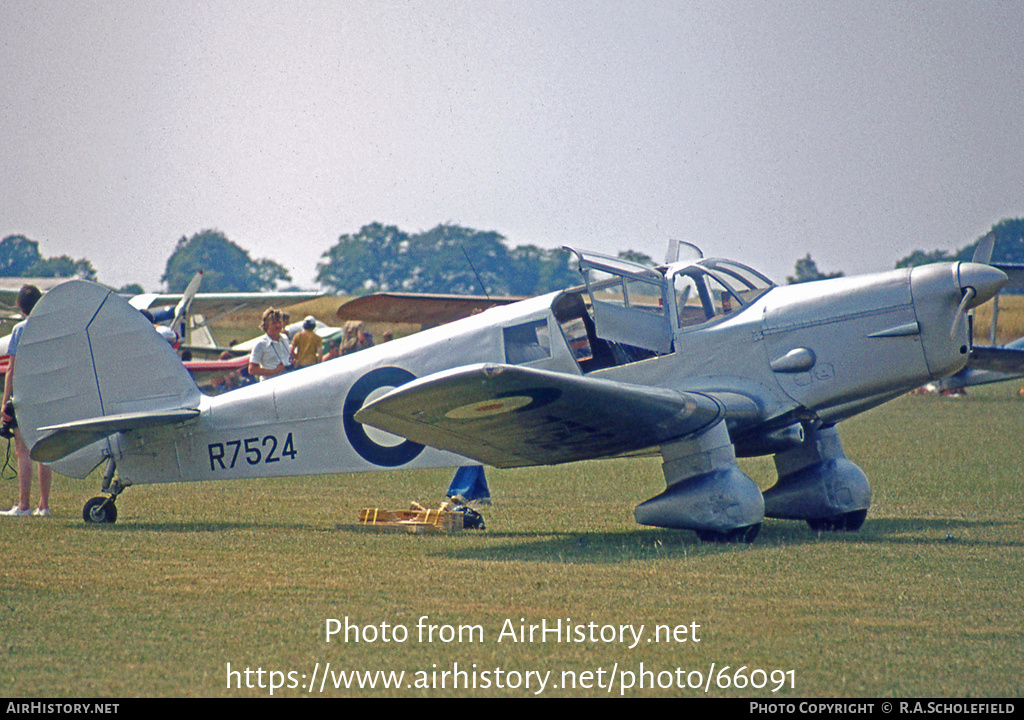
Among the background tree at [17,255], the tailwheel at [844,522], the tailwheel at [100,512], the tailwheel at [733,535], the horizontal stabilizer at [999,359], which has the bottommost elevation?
the tailwheel at [844,522]

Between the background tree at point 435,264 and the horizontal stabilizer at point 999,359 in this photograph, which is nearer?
the horizontal stabilizer at point 999,359

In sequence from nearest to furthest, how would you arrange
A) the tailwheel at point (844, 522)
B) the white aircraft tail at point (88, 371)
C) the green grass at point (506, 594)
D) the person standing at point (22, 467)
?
the green grass at point (506, 594) → the tailwheel at point (844, 522) → the white aircraft tail at point (88, 371) → the person standing at point (22, 467)

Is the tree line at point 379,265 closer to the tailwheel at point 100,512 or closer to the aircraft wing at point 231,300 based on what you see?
the aircraft wing at point 231,300

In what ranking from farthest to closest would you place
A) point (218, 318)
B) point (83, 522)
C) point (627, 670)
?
point (218, 318) < point (83, 522) < point (627, 670)

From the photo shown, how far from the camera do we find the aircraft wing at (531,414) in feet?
20.6

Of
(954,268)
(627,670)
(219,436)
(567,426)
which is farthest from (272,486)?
(627,670)

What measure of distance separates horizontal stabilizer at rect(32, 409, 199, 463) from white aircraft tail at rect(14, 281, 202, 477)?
21cm

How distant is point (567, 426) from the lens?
716 centimetres

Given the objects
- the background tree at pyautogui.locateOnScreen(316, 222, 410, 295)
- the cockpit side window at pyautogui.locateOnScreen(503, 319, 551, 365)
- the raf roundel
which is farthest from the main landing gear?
the background tree at pyautogui.locateOnScreen(316, 222, 410, 295)

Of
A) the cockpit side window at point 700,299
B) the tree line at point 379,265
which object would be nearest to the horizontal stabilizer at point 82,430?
the cockpit side window at point 700,299

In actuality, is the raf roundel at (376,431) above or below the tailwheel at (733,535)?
above

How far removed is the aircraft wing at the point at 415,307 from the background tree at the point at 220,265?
90.7m
